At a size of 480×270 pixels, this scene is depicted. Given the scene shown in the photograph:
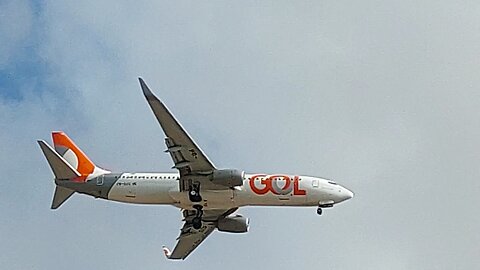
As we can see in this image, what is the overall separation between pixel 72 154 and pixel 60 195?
6.64 meters

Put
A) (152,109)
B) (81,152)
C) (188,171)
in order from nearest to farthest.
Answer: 1. (152,109)
2. (188,171)
3. (81,152)

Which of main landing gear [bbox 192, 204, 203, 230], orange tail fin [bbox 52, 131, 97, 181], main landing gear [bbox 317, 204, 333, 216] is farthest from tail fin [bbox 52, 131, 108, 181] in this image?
main landing gear [bbox 317, 204, 333, 216]

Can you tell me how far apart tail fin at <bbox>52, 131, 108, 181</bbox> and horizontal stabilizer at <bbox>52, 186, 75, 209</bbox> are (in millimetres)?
2013

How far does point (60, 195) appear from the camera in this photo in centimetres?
11488

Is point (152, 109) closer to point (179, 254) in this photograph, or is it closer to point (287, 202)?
point (287, 202)

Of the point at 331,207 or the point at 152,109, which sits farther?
the point at 331,207

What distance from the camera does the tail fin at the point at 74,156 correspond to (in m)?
118

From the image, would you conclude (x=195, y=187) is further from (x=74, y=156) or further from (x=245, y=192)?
(x=74, y=156)

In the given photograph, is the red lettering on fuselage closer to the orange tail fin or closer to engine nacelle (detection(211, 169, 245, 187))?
engine nacelle (detection(211, 169, 245, 187))

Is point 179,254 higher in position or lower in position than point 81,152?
lower

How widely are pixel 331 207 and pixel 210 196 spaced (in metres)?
11.4

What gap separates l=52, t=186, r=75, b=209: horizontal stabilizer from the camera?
115 meters

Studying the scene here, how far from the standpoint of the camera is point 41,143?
4427 inches

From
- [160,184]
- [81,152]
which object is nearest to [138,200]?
[160,184]
